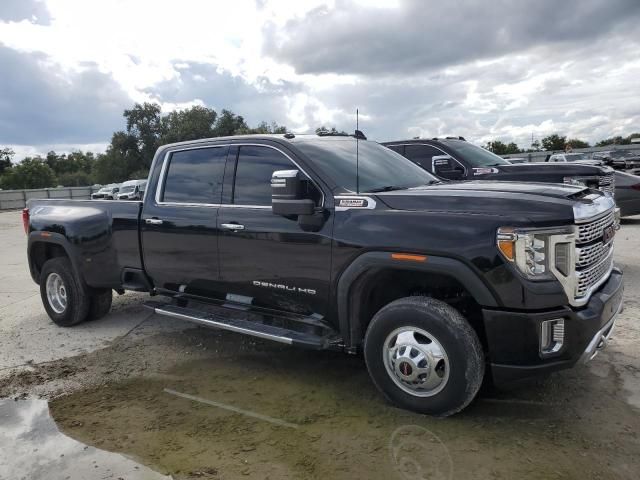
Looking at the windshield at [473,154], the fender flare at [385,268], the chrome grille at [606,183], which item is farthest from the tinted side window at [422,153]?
the fender flare at [385,268]

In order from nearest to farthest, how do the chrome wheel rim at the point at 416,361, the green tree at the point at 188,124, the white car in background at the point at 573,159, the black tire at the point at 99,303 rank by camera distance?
the chrome wheel rim at the point at 416,361, the black tire at the point at 99,303, the white car in background at the point at 573,159, the green tree at the point at 188,124

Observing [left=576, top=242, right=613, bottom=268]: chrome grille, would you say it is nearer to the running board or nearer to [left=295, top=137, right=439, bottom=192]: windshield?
[left=295, top=137, right=439, bottom=192]: windshield

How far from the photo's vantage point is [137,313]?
267 inches

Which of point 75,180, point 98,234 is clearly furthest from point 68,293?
point 75,180

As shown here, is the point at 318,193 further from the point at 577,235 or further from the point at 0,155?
the point at 0,155

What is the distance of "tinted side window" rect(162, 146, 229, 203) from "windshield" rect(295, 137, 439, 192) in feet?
2.87

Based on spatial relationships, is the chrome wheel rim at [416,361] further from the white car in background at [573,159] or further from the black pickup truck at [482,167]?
the white car in background at [573,159]

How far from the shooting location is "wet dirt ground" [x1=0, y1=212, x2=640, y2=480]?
311cm

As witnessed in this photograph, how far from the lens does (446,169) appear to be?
25.8 ft

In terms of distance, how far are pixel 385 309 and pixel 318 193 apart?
1007 mm

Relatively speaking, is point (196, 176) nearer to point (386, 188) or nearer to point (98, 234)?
point (98, 234)

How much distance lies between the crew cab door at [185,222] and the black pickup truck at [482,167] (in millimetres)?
3353

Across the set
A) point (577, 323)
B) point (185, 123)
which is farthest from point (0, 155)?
point (577, 323)

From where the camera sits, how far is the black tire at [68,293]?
603cm
